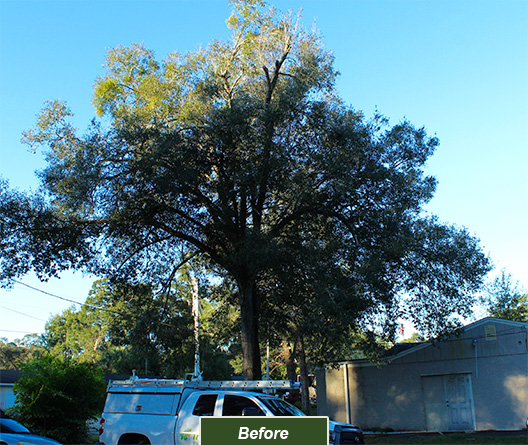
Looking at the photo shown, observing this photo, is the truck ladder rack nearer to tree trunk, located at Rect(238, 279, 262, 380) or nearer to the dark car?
the dark car

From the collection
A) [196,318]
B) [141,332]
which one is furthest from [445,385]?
[141,332]

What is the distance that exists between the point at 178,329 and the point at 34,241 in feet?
23.6

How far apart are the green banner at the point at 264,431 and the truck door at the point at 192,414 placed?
8.47 meters

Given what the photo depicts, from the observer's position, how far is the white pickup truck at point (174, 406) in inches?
443

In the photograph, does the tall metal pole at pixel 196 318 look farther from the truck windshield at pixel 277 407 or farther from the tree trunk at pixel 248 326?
the truck windshield at pixel 277 407

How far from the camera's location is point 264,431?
326 cm

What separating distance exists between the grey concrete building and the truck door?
12.3m

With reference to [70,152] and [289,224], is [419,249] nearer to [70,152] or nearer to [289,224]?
[289,224]

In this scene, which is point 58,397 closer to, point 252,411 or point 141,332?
point 141,332

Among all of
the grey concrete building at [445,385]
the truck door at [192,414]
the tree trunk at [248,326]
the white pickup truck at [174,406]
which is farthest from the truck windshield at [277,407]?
the grey concrete building at [445,385]

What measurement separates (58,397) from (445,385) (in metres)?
16.4

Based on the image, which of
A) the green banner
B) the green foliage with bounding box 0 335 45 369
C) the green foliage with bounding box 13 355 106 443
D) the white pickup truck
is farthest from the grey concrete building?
the green foliage with bounding box 0 335 45 369

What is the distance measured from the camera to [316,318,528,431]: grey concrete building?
21.3 metres

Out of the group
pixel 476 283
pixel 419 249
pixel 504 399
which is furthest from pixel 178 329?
pixel 504 399
